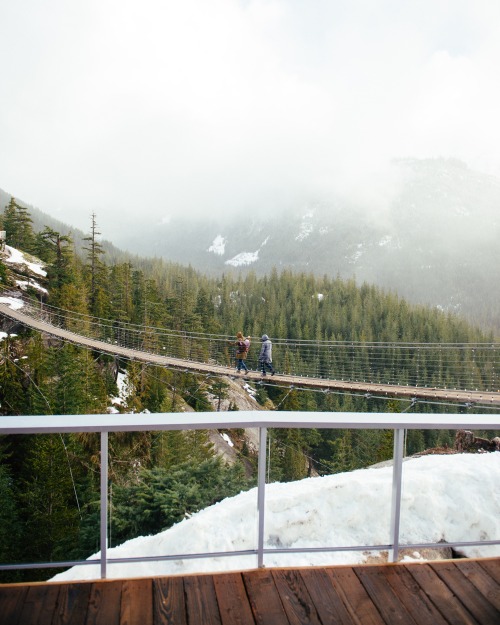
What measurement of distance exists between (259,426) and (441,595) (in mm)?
526

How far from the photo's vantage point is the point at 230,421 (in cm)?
99

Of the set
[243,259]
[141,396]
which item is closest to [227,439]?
[141,396]

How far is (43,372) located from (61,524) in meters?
13.2

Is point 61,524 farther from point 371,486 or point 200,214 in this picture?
point 200,214

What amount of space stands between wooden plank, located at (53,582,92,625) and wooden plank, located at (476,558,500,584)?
34.9 inches

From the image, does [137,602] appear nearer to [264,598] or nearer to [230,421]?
[264,598]

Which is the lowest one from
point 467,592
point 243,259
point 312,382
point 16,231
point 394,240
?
point 312,382

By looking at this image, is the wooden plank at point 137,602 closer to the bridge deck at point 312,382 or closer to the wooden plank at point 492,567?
the wooden plank at point 492,567

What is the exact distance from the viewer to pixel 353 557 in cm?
109

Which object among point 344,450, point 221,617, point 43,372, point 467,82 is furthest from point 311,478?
point 467,82

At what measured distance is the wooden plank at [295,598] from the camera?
0.92 m

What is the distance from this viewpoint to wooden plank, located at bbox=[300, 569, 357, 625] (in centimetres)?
92

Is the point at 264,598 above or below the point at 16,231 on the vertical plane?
below

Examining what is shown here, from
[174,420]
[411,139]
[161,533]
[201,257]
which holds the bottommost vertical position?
[161,533]
